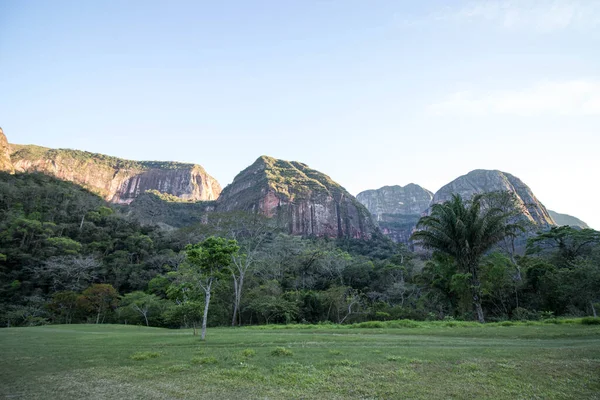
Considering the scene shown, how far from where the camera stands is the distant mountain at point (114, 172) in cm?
12306

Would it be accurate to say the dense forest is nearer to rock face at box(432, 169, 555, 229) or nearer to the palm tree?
the palm tree

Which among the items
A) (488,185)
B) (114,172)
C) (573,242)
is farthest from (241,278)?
(114,172)

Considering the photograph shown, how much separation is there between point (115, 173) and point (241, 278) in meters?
149

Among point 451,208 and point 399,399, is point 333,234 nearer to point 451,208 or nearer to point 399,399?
point 451,208

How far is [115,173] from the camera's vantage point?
15325 centimetres

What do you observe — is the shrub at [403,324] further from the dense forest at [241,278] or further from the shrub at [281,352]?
the shrub at [281,352]

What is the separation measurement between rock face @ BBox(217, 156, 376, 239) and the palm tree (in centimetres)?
8058

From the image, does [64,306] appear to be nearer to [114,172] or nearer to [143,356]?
[143,356]

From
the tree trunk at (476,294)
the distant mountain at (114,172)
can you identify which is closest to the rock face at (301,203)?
the distant mountain at (114,172)

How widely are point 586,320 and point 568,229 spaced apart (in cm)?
2580

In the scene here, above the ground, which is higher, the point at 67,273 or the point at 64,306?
the point at 67,273

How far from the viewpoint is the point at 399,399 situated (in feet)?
19.4

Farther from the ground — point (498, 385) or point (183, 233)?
point (183, 233)

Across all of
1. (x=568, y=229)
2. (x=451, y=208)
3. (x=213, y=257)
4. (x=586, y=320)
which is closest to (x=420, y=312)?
(x=451, y=208)
